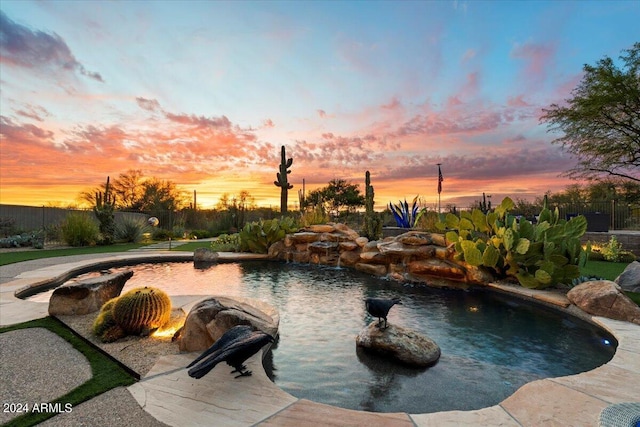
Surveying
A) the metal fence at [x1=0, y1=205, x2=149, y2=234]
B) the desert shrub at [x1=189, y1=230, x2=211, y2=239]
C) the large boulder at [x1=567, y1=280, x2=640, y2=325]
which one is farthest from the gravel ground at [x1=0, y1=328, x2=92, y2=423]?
the desert shrub at [x1=189, y1=230, x2=211, y2=239]

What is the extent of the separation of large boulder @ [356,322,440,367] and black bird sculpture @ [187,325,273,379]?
1478 millimetres

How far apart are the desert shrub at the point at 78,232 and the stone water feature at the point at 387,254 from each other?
8.31 m

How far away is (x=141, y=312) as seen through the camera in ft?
11.5

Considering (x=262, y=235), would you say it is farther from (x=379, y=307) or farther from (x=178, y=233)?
(x=178, y=233)

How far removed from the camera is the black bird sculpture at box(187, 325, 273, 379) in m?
2.19

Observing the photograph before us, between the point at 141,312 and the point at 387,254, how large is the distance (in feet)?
20.3

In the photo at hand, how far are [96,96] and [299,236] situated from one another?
7154mm

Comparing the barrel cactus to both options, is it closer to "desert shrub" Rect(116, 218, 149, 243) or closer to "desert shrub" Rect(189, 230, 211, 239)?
"desert shrub" Rect(116, 218, 149, 243)

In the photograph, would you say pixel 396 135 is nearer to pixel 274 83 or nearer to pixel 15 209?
pixel 274 83

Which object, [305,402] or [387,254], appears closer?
[305,402]

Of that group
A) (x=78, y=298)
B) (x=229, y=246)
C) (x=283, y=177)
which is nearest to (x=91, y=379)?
(x=78, y=298)

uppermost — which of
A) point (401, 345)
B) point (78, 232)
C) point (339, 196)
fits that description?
point (339, 196)

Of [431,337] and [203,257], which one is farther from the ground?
[203,257]

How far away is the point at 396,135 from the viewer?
1196 centimetres
